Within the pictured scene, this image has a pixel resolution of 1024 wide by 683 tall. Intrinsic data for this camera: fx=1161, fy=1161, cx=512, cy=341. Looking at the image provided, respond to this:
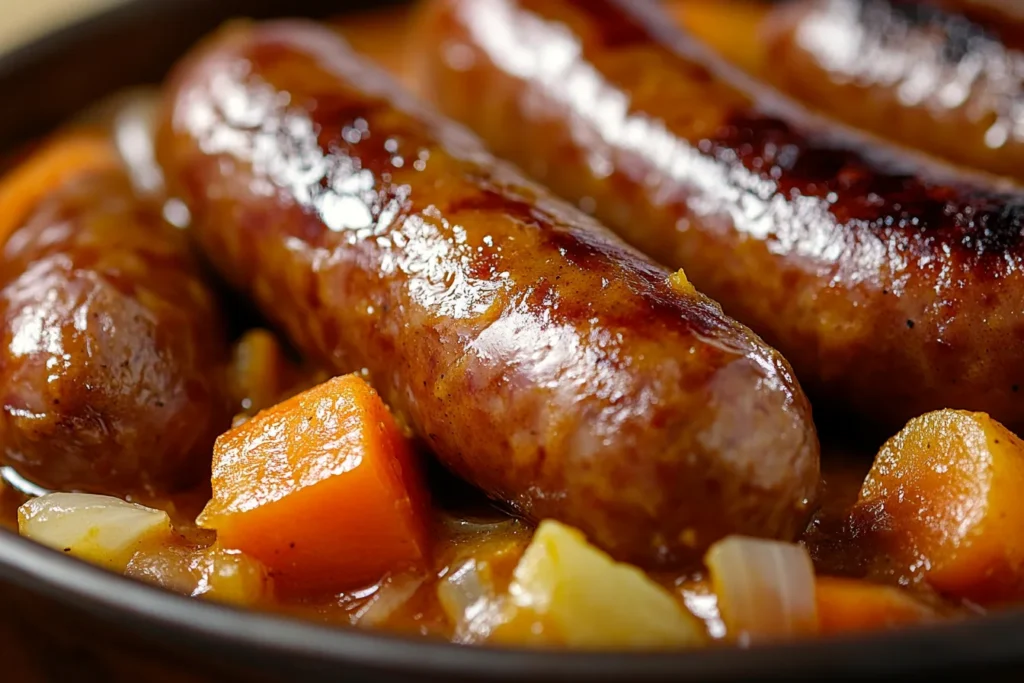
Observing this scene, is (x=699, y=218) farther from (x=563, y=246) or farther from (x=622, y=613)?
(x=622, y=613)

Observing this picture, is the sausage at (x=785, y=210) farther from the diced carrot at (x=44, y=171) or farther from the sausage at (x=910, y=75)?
the diced carrot at (x=44, y=171)

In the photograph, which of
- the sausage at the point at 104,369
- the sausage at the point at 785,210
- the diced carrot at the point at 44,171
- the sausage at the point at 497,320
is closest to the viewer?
the sausage at the point at 497,320

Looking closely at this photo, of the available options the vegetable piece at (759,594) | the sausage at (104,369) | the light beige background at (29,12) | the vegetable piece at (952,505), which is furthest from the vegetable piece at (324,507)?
the light beige background at (29,12)

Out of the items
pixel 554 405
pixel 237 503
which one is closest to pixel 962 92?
pixel 554 405

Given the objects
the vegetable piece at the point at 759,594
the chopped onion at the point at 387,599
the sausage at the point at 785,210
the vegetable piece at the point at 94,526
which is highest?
the sausage at the point at 785,210

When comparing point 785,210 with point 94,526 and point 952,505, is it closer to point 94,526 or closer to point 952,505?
point 952,505

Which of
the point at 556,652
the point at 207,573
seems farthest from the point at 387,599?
the point at 556,652

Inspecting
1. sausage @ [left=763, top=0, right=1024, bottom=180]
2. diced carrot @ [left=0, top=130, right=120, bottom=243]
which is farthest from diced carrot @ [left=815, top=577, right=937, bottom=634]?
diced carrot @ [left=0, top=130, right=120, bottom=243]

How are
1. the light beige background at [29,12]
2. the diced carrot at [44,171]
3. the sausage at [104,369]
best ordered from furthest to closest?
the light beige background at [29,12], the diced carrot at [44,171], the sausage at [104,369]
